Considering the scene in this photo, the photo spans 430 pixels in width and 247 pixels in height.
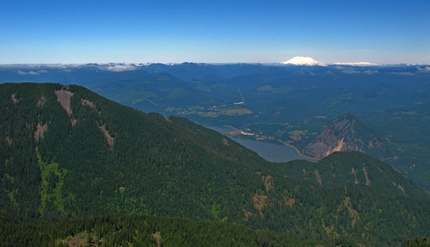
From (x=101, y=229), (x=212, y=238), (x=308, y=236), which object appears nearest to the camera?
(x=101, y=229)

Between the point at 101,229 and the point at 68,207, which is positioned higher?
the point at 101,229

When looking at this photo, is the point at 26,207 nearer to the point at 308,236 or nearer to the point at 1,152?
the point at 1,152

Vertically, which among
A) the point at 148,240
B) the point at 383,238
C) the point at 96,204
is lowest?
the point at 383,238

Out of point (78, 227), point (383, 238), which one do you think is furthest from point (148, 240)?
point (383, 238)

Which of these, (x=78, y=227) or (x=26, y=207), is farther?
(x=26, y=207)

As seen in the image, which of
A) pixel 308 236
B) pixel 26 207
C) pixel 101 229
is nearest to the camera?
pixel 101 229

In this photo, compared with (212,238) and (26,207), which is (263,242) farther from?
(26,207)

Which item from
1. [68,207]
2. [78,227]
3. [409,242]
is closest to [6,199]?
[68,207]

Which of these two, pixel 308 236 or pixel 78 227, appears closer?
pixel 78 227

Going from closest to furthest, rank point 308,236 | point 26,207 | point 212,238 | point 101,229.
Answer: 1. point 101,229
2. point 212,238
3. point 26,207
4. point 308,236
